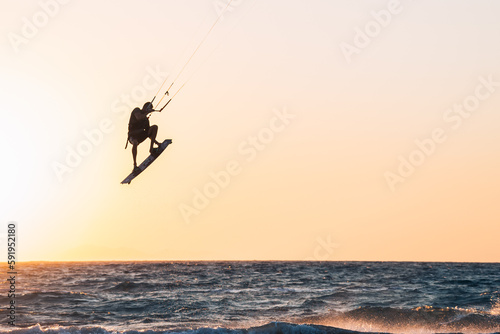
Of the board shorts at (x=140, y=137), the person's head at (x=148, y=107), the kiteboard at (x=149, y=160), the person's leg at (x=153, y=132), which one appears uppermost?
the person's head at (x=148, y=107)

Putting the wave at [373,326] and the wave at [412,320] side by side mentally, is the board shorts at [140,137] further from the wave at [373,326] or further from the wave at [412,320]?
the wave at [412,320]

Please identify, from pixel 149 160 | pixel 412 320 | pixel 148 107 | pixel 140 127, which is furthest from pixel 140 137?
pixel 412 320

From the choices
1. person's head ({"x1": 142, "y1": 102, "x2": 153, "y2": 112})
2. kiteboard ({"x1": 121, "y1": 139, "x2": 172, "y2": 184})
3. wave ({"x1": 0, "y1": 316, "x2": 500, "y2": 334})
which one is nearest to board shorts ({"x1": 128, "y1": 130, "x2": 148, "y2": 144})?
person's head ({"x1": 142, "y1": 102, "x2": 153, "y2": 112})

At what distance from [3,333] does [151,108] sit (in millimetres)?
8895

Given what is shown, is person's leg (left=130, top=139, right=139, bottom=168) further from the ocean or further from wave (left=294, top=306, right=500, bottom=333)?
wave (left=294, top=306, right=500, bottom=333)

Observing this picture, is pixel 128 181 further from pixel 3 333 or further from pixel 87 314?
pixel 87 314

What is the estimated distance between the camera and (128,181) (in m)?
18.0

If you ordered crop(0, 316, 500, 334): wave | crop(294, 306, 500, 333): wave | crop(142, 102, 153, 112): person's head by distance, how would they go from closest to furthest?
crop(142, 102, 153, 112): person's head
crop(0, 316, 500, 334): wave
crop(294, 306, 500, 333): wave

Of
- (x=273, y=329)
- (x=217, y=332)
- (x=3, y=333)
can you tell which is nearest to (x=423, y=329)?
(x=273, y=329)

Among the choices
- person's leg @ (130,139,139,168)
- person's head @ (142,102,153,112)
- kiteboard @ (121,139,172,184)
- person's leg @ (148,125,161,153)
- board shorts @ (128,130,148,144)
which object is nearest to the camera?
person's head @ (142,102,153,112)

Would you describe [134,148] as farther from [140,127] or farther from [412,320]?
[412,320]

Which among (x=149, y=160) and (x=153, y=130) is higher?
(x=153, y=130)

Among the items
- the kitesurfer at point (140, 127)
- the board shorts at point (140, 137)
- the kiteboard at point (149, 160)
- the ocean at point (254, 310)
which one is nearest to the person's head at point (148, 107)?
the kitesurfer at point (140, 127)

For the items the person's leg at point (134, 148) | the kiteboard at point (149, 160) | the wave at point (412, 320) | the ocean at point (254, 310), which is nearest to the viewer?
the person's leg at point (134, 148)
